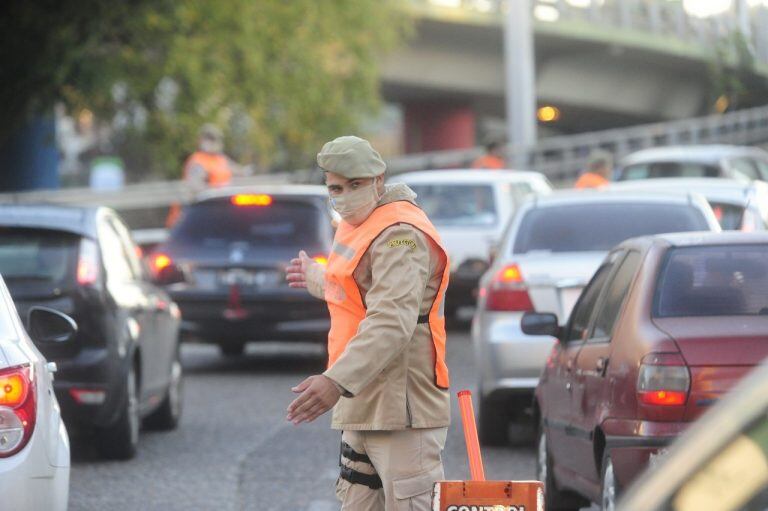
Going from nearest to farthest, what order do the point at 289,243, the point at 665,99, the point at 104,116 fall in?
the point at 289,243 < the point at 104,116 < the point at 665,99

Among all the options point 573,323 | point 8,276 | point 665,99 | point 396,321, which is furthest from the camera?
point 665,99

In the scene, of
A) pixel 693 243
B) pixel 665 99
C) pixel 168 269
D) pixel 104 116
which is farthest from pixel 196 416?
pixel 665 99

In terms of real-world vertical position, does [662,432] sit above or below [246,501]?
above

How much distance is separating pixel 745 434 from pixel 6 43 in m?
23.1

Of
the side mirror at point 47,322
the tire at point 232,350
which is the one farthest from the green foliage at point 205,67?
the side mirror at point 47,322

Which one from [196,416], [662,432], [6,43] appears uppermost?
[6,43]

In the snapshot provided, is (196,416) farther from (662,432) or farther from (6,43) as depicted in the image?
(6,43)

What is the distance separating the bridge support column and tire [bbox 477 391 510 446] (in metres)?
49.9

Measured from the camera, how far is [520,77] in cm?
3828

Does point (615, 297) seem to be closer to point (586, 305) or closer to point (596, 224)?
point (586, 305)

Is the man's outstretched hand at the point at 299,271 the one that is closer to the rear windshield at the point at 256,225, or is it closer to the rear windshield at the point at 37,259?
the rear windshield at the point at 37,259

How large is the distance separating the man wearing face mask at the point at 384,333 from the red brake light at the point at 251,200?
1104cm

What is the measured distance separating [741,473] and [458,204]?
58.2 ft

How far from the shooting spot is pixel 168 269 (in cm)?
1318
